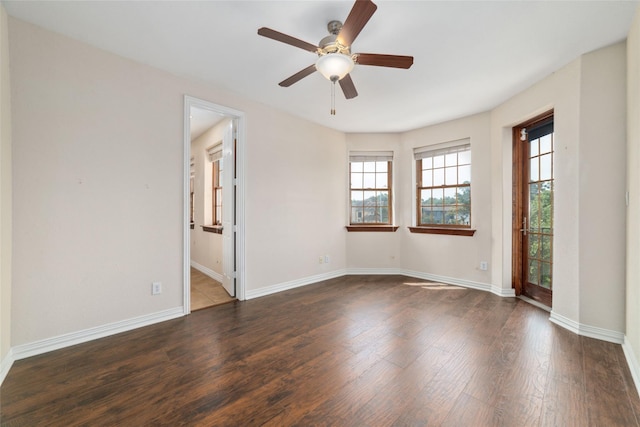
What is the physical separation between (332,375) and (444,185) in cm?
357

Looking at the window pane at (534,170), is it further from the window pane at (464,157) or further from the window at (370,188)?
the window at (370,188)

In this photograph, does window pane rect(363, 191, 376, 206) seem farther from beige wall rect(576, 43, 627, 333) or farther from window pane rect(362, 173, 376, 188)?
beige wall rect(576, 43, 627, 333)

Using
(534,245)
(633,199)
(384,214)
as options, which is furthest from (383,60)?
(384,214)

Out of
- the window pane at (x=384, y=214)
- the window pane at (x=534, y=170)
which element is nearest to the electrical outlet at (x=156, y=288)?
the window pane at (x=384, y=214)

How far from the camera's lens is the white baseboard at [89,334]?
2.16 meters

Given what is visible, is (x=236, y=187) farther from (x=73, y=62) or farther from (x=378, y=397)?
(x=378, y=397)

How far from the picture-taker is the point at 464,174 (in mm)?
4270

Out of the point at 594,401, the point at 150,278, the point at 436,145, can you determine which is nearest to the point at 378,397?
the point at 594,401

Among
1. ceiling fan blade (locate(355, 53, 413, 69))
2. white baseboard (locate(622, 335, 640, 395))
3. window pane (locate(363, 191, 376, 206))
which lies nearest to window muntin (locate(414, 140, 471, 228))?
window pane (locate(363, 191, 376, 206))

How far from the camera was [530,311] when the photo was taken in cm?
315

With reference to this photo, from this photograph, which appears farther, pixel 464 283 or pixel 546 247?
pixel 464 283

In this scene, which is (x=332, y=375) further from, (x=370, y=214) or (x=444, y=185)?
(x=444, y=185)

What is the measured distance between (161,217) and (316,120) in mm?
2661

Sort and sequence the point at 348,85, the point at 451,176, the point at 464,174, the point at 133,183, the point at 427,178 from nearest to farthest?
the point at 348,85 < the point at 133,183 < the point at 464,174 < the point at 451,176 < the point at 427,178
